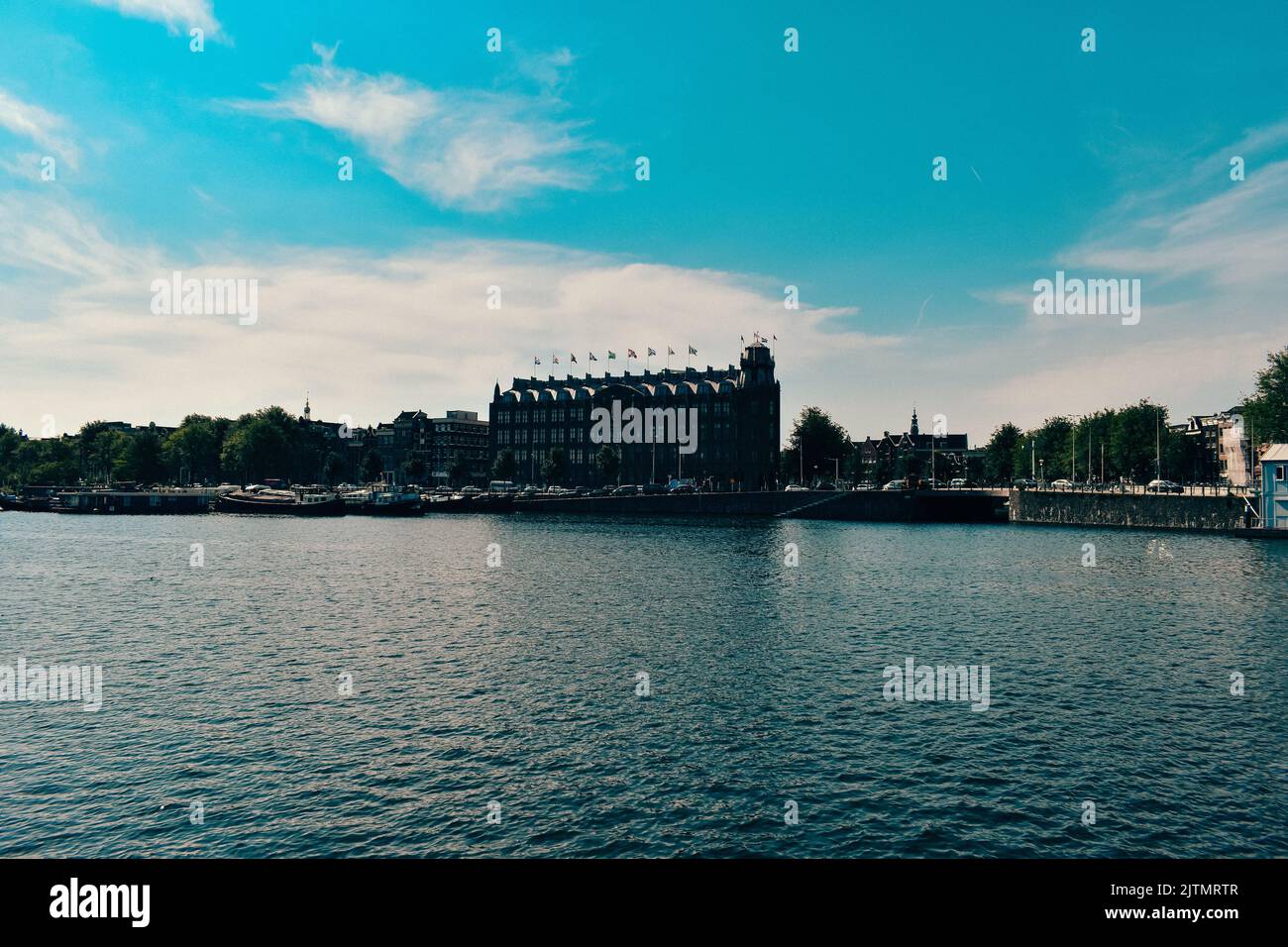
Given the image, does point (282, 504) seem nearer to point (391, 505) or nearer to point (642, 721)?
point (391, 505)

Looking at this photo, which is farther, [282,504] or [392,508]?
[282,504]

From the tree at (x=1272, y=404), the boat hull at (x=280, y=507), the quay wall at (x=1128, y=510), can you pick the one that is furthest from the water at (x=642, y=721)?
the boat hull at (x=280, y=507)

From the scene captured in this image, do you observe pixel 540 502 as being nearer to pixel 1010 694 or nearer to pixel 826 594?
pixel 826 594

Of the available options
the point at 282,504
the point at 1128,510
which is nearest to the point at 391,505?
the point at 282,504

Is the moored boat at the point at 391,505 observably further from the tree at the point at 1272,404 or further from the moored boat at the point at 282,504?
the tree at the point at 1272,404

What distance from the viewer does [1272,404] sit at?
135375 mm

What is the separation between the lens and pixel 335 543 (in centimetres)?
10525

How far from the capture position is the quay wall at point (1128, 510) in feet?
382

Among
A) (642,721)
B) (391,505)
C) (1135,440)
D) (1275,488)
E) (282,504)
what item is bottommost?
(642,721)

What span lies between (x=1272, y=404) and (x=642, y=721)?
14998 cm

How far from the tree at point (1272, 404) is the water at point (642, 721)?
8924 cm
